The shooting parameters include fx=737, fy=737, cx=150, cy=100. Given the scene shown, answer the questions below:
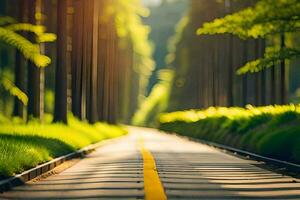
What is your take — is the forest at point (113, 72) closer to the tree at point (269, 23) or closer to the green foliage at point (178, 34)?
the tree at point (269, 23)

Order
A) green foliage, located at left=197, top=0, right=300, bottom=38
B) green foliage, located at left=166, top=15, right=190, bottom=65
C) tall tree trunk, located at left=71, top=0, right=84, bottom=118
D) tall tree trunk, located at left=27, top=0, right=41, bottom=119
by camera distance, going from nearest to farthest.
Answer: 1. green foliage, located at left=197, top=0, right=300, bottom=38
2. tall tree trunk, located at left=27, top=0, right=41, bottom=119
3. tall tree trunk, located at left=71, top=0, right=84, bottom=118
4. green foliage, located at left=166, top=15, right=190, bottom=65

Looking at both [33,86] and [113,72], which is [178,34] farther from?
[33,86]

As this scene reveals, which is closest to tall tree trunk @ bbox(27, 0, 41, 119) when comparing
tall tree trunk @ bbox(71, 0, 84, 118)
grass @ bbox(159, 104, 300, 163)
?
tall tree trunk @ bbox(71, 0, 84, 118)

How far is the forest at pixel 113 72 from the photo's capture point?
2041cm

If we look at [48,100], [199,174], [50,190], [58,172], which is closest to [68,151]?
[58,172]

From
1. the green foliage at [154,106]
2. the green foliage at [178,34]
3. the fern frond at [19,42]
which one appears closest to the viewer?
the fern frond at [19,42]

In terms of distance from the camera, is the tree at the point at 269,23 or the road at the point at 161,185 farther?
the tree at the point at 269,23

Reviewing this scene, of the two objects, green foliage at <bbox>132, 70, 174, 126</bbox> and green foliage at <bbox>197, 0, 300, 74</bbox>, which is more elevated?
green foliage at <bbox>197, 0, 300, 74</bbox>

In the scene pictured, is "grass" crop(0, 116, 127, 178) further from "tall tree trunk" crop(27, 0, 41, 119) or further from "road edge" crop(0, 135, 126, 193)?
"tall tree trunk" crop(27, 0, 41, 119)

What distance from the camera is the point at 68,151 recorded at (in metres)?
23.7

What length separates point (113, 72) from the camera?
69.8 meters

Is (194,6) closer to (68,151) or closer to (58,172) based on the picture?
(68,151)

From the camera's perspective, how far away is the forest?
66.9 ft

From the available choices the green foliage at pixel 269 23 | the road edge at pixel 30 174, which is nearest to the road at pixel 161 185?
the road edge at pixel 30 174
